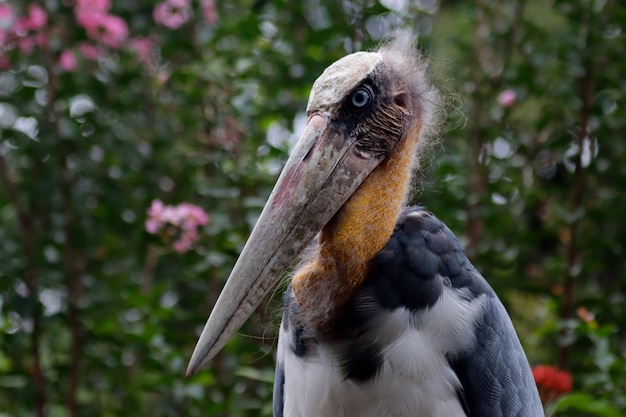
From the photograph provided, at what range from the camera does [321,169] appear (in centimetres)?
248

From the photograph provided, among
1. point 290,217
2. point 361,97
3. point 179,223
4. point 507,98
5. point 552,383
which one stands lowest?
point 179,223

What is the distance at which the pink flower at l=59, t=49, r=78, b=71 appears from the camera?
4.54 m

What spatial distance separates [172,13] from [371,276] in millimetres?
2741

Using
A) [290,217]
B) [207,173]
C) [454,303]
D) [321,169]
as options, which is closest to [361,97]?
[321,169]

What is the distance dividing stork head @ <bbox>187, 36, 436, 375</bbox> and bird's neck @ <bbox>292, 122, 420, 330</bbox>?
38 millimetres

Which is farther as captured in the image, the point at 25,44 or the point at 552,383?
the point at 25,44

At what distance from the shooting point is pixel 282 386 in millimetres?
3035

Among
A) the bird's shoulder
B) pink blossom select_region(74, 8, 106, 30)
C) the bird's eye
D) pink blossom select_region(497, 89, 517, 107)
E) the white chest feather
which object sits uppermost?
the bird's eye

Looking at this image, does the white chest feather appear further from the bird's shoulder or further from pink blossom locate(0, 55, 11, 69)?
pink blossom locate(0, 55, 11, 69)

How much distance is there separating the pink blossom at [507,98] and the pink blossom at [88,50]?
210 centimetres

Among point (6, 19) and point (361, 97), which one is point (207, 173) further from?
point (361, 97)

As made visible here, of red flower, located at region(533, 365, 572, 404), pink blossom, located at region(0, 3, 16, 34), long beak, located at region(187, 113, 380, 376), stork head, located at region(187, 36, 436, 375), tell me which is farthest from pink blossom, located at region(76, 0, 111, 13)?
red flower, located at region(533, 365, 572, 404)

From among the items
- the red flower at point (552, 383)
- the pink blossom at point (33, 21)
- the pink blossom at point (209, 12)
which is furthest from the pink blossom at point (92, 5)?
the red flower at point (552, 383)

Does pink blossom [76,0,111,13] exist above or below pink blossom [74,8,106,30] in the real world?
above
